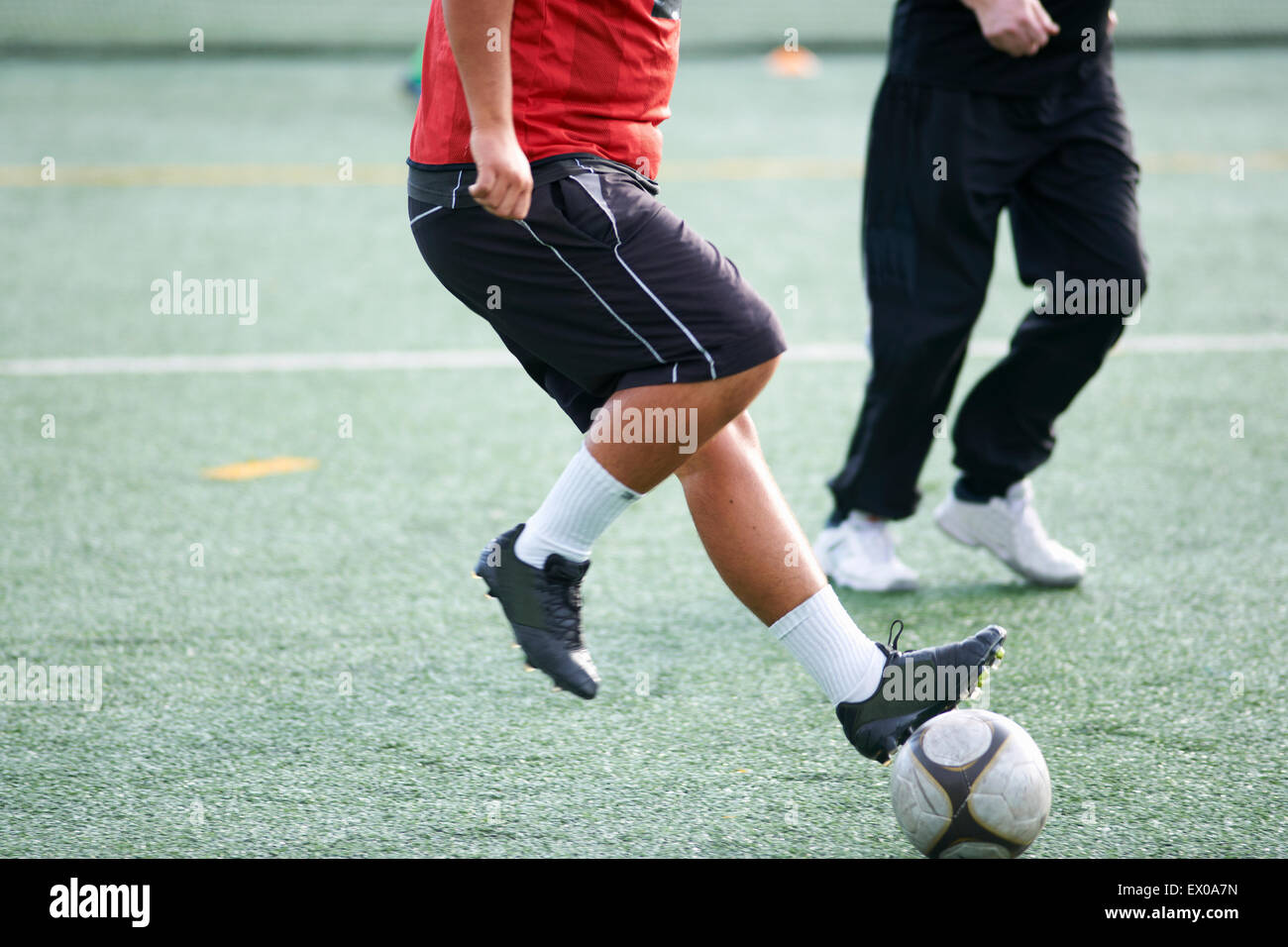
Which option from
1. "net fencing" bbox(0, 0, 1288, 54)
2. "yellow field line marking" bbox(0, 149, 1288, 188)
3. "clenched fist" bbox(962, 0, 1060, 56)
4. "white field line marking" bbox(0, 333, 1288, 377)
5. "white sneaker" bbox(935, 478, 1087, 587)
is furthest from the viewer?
"net fencing" bbox(0, 0, 1288, 54)

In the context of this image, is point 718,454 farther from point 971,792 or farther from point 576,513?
point 971,792

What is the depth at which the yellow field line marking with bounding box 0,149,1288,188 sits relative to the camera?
9453 mm

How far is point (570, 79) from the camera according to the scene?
254 cm

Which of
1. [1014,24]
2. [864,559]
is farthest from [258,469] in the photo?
[1014,24]

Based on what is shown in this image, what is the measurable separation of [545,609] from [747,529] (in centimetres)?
38

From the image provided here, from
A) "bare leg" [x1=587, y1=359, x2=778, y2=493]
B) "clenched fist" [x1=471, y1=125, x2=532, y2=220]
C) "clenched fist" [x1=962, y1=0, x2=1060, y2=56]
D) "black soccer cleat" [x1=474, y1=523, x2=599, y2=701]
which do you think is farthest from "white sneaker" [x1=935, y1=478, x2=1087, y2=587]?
"clenched fist" [x1=471, y1=125, x2=532, y2=220]

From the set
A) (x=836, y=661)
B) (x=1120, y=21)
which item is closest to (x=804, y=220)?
(x=836, y=661)

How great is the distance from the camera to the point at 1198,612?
3.73 metres

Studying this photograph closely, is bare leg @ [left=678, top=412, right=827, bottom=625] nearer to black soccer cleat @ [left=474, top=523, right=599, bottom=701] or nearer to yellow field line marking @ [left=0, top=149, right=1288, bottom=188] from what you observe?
black soccer cleat @ [left=474, top=523, right=599, bottom=701]

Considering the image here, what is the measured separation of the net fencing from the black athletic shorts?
12902 mm

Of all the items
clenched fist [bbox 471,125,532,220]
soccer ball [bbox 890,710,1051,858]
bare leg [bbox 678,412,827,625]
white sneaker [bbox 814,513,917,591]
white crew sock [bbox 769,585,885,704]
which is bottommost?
white sneaker [bbox 814,513,917,591]

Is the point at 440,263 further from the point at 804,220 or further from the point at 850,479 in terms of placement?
the point at 804,220

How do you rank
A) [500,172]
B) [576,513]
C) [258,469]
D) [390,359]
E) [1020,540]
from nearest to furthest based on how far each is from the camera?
[500,172]
[576,513]
[1020,540]
[258,469]
[390,359]

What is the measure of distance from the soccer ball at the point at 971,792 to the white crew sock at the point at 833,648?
15cm
